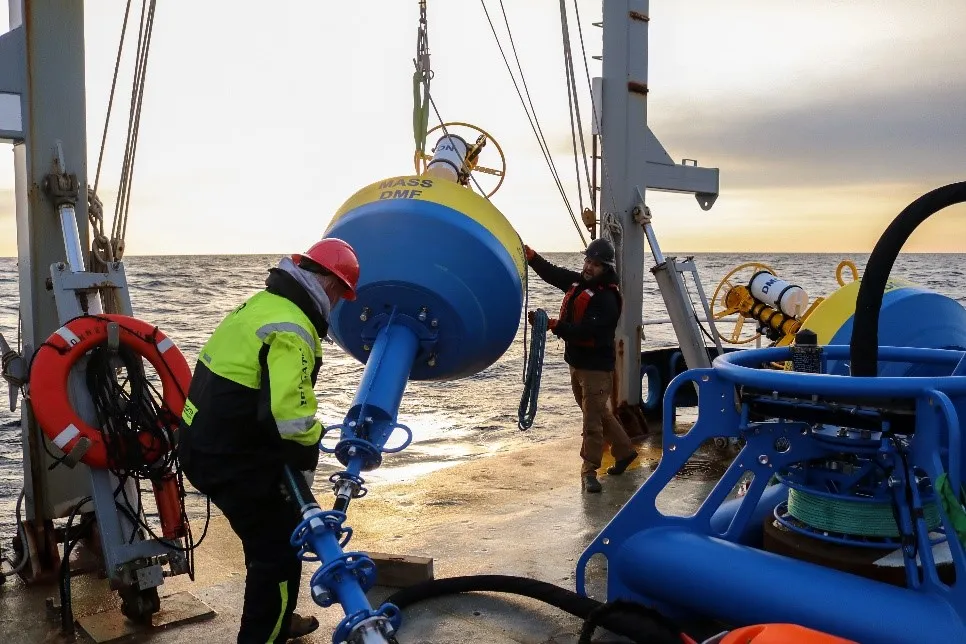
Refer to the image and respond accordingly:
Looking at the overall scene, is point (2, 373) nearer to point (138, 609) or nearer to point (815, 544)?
point (138, 609)

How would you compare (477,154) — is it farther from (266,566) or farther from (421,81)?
(266,566)

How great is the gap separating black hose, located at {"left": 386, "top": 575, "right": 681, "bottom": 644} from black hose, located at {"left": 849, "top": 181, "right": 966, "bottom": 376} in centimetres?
110

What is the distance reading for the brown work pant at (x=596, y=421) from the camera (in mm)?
6055

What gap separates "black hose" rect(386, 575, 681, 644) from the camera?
9.97 ft

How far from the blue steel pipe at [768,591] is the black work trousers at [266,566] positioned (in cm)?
130

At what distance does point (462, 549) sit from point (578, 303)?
2.14m

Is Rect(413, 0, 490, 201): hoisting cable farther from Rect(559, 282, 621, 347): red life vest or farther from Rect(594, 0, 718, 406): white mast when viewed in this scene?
Rect(594, 0, 718, 406): white mast

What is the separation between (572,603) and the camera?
364cm

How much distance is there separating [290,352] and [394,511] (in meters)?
2.72

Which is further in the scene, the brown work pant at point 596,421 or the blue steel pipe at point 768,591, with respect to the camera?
the brown work pant at point 596,421

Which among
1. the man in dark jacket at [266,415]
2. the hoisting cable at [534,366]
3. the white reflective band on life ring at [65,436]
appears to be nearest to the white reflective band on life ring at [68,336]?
the white reflective band on life ring at [65,436]

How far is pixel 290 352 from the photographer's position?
3.09m

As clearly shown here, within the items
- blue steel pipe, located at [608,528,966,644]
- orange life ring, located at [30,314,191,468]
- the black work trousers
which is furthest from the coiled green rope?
orange life ring, located at [30,314,191,468]

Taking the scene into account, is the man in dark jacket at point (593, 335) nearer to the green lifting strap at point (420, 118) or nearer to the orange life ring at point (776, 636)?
the green lifting strap at point (420, 118)
